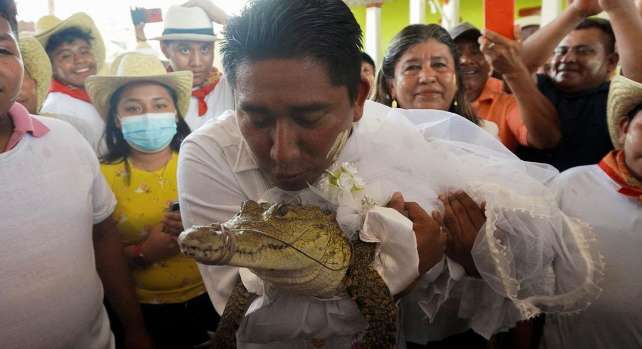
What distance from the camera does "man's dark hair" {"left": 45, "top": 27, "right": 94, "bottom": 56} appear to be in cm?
293

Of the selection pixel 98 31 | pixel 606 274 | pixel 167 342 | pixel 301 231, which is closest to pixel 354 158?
pixel 301 231

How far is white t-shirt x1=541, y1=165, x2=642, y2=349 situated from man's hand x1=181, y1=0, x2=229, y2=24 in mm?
3022

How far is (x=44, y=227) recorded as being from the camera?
1443 mm

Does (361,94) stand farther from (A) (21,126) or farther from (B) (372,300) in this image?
(A) (21,126)

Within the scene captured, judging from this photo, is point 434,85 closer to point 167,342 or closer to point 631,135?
point 631,135

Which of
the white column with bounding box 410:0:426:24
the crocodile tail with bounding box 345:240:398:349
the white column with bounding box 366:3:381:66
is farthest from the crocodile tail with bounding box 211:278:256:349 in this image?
the white column with bounding box 366:3:381:66

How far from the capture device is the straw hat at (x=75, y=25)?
9.39ft

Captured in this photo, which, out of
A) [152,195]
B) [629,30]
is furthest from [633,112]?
[152,195]

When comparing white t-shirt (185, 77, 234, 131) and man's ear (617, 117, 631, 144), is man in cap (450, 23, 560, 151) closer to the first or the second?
man's ear (617, 117, 631, 144)

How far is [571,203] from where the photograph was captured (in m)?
1.64

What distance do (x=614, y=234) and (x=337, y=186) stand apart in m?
1.17

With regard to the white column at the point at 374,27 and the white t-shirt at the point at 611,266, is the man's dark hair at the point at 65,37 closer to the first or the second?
the white t-shirt at the point at 611,266

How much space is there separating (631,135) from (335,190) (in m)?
1.31

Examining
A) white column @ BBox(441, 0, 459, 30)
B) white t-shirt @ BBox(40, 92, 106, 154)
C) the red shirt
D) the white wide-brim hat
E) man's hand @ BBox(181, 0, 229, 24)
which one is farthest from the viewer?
white column @ BBox(441, 0, 459, 30)
